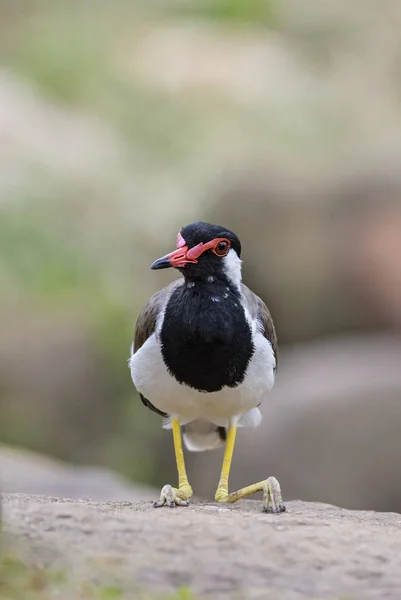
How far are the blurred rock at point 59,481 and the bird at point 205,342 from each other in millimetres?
2576

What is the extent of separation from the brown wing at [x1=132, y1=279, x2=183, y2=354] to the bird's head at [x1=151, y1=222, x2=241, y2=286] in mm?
254

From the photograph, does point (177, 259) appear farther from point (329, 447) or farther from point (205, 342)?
point (329, 447)

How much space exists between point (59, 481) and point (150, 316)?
10.8 ft

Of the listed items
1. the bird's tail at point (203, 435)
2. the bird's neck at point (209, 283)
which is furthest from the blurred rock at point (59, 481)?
the bird's neck at point (209, 283)

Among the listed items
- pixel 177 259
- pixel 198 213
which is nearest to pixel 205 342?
pixel 177 259

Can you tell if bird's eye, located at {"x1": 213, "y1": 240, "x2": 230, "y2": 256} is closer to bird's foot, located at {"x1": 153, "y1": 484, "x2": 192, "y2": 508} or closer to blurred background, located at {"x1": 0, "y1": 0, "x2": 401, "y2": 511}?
Answer: bird's foot, located at {"x1": 153, "y1": 484, "x2": 192, "y2": 508}

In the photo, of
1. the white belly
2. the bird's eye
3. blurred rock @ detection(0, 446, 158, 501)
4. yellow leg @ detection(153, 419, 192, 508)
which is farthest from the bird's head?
blurred rock @ detection(0, 446, 158, 501)

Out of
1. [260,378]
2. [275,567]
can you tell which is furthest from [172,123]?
[275,567]

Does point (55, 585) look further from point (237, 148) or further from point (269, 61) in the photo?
point (269, 61)

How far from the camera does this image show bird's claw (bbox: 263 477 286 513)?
6328 mm

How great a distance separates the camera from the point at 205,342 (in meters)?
6.64

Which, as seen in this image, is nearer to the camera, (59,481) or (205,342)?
(205,342)

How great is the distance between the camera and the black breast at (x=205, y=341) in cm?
662

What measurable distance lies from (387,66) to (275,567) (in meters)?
22.4
